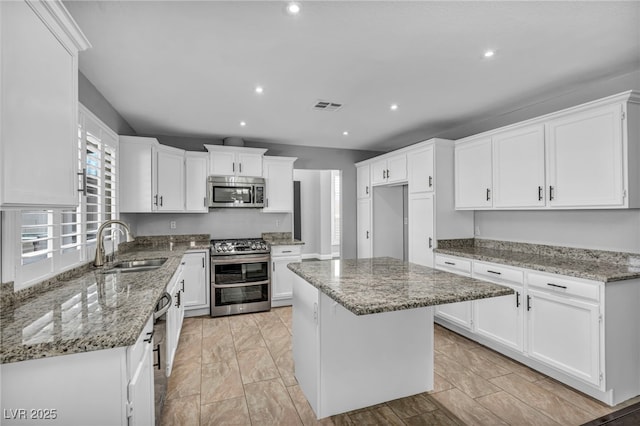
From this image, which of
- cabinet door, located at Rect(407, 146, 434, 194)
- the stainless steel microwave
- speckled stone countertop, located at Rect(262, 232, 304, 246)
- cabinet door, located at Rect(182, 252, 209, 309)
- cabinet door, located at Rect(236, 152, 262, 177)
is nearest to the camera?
cabinet door, located at Rect(407, 146, 434, 194)

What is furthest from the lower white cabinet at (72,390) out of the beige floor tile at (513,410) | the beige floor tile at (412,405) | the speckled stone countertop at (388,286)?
the beige floor tile at (513,410)

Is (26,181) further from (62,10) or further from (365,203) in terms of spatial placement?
(365,203)

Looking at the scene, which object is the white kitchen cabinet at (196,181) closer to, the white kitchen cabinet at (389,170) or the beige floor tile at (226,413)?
the white kitchen cabinet at (389,170)

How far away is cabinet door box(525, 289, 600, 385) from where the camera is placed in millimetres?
2215

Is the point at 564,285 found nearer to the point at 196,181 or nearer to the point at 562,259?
the point at 562,259

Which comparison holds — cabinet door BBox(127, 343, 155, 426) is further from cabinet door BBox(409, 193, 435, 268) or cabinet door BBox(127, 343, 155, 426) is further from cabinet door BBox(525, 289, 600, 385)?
cabinet door BBox(409, 193, 435, 268)

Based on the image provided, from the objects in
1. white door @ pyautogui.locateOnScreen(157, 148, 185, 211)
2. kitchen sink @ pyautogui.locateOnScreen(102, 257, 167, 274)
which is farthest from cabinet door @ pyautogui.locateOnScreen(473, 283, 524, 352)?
white door @ pyautogui.locateOnScreen(157, 148, 185, 211)

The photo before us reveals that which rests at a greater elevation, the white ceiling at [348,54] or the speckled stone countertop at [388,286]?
the white ceiling at [348,54]

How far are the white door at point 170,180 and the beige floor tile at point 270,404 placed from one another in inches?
103

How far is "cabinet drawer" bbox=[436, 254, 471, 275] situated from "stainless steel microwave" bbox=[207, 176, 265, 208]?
8.35 ft

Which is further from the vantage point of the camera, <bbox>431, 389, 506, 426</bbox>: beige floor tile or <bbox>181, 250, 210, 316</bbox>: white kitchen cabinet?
<bbox>181, 250, 210, 316</bbox>: white kitchen cabinet

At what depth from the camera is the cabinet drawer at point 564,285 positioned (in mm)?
2221

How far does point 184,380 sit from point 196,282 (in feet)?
5.45

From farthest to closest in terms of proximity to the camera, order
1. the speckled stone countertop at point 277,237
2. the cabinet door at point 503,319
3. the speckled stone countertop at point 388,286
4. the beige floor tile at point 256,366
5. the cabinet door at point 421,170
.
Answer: the speckled stone countertop at point 277,237 < the cabinet door at point 421,170 < the cabinet door at point 503,319 < the beige floor tile at point 256,366 < the speckled stone countertop at point 388,286
